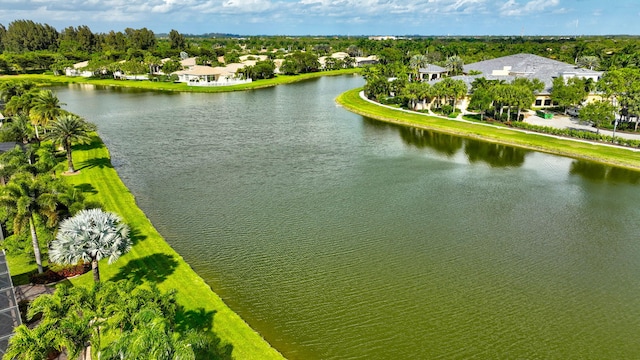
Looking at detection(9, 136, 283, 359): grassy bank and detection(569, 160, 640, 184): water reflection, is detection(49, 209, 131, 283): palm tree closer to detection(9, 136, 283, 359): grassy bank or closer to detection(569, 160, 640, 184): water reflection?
detection(9, 136, 283, 359): grassy bank

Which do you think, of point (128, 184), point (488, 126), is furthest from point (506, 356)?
point (488, 126)

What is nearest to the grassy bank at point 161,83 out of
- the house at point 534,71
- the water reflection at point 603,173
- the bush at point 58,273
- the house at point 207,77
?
the house at point 207,77

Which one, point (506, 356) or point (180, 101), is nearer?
point (506, 356)

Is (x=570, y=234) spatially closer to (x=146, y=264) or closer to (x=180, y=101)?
(x=146, y=264)

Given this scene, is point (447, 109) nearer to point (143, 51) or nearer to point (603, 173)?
point (603, 173)

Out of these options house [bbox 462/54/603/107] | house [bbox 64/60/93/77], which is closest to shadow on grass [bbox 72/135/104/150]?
house [bbox 462/54/603/107]

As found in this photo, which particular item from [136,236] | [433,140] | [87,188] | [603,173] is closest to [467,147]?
[433,140]

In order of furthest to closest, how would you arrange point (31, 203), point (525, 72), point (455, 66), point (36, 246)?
point (455, 66), point (525, 72), point (36, 246), point (31, 203)
